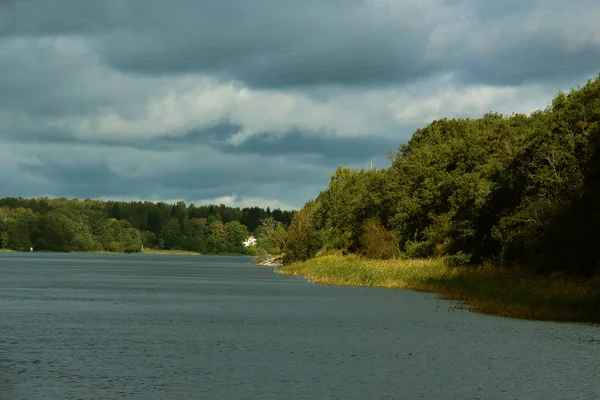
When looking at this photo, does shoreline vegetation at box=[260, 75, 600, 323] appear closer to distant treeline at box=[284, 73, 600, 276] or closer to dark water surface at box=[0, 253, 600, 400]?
distant treeline at box=[284, 73, 600, 276]

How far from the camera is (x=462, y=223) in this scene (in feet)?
287

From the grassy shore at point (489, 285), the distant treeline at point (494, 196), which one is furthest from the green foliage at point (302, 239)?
the grassy shore at point (489, 285)

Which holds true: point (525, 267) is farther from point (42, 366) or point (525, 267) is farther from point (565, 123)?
point (42, 366)

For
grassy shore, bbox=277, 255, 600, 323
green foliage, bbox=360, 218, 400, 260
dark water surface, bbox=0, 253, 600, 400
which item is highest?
green foliage, bbox=360, 218, 400, 260

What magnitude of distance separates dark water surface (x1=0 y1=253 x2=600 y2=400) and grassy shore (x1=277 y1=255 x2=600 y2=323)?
2.59 meters

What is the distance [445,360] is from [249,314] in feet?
78.1

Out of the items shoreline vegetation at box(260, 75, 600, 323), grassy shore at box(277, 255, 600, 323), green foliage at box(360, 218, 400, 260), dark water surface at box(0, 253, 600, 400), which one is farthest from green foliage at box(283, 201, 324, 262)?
dark water surface at box(0, 253, 600, 400)

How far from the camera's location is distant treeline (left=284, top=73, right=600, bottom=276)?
6538 cm

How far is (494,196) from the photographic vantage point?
8188cm

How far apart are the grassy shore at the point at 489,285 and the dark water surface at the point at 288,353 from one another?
2586 millimetres

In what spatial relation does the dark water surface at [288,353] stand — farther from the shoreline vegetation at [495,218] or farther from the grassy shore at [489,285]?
the shoreline vegetation at [495,218]

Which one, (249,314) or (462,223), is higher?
(462,223)

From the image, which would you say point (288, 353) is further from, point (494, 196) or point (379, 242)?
point (379, 242)

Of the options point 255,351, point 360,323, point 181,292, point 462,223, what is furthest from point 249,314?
point 462,223
